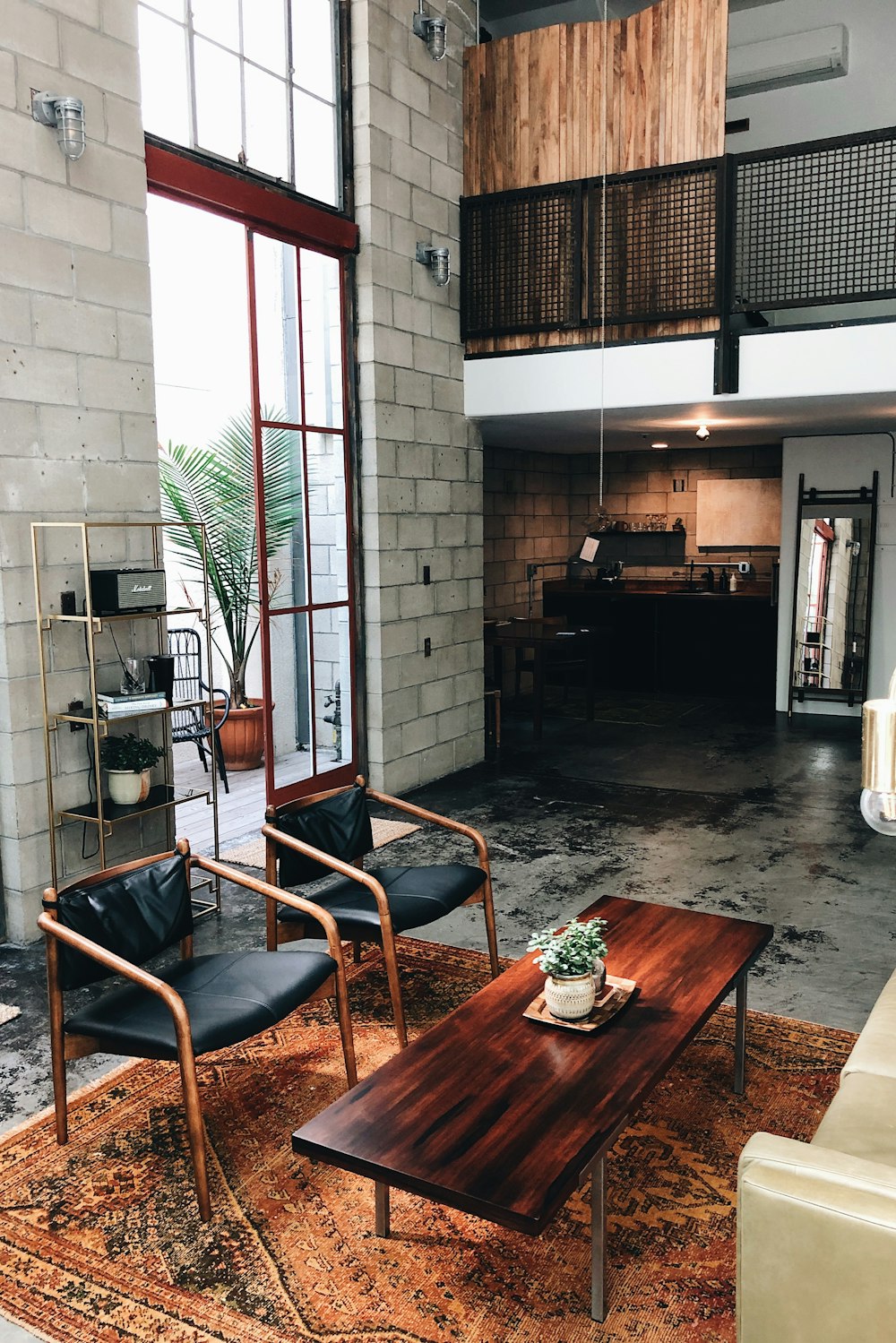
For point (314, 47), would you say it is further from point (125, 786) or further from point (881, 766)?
point (881, 766)

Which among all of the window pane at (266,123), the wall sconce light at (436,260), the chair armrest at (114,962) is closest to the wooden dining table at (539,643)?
the wall sconce light at (436,260)

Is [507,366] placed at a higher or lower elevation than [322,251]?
lower

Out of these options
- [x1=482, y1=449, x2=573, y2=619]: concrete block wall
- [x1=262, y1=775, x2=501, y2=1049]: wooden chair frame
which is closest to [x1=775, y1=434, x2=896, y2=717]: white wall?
[x1=482, y1=449, x2=573, y2=619]: concrete block wall

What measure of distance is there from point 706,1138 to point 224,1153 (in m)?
1.23

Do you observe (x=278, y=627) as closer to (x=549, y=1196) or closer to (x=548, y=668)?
(x=548, y=668)

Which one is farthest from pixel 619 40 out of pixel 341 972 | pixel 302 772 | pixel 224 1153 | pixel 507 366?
pixel 224 1153

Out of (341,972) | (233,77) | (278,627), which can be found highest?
(233,77)

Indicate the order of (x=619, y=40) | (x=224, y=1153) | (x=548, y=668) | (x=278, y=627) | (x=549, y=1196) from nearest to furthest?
1. (x=549, y=1196)
2. (x=224, y=1153)
3. (x=278, y=627)
4. (x=619, y=40)
5. (x=548, y=668)

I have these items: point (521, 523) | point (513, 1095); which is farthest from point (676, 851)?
point (521, 523)

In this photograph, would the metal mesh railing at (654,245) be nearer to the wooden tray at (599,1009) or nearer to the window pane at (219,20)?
the window pane at (219,20)

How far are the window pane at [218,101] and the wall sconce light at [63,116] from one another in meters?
1.04

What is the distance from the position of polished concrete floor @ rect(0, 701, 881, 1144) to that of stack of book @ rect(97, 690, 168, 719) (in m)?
0.93

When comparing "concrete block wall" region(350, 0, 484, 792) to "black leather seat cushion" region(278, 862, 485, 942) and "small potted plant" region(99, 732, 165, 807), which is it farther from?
"black leather seat cushion" region(278, 862, 485, 942)

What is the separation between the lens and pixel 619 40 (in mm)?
6309
